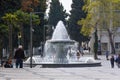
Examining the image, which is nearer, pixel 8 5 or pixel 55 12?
pixel 8 5

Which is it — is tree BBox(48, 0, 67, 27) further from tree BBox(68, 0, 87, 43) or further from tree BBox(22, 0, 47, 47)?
tree BBox(22, 0, 47, 47)

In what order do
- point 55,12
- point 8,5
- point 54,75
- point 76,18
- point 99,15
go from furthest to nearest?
point 55,12 → point 76,18 → point 99,15 → point 8,5 → point 54,75

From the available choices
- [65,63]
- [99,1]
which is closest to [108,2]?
[99,1]

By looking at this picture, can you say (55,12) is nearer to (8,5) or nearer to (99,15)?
(99,15)

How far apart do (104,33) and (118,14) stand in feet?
58.6

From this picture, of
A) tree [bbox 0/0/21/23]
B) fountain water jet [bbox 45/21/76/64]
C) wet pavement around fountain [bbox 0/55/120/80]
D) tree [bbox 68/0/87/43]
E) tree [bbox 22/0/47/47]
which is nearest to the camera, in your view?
wet pavement around fountain [bbox 0/55/120/80]

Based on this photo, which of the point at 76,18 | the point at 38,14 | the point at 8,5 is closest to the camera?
the point at 8,5

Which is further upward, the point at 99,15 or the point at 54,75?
the point at 99,15

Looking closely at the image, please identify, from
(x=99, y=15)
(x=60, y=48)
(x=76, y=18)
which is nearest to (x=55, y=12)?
(x=76, y=18)

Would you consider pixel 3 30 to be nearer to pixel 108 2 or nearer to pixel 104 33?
pixel 108 2

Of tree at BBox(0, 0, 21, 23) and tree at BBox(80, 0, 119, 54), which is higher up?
tree at BBox(80, 0, 119, 54)

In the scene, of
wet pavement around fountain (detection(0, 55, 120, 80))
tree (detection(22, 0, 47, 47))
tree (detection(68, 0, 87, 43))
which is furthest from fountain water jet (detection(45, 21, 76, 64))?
tree (detection(68, 0, 87, 43))

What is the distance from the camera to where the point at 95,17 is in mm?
86438

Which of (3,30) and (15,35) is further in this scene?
(15,35)
